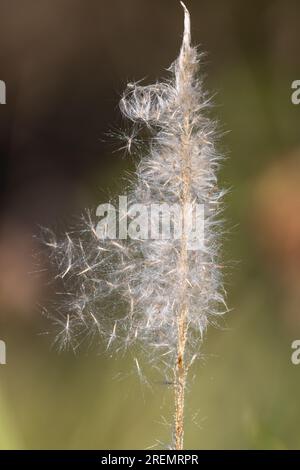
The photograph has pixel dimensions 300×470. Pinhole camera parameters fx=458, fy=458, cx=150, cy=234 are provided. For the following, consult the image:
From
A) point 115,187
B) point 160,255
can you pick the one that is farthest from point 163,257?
point 115,187

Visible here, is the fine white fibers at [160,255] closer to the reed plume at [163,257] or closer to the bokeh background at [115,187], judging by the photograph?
the reed plume at [163,257]

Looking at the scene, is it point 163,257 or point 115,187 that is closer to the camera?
point 163,257

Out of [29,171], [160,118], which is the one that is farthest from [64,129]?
[160,118]

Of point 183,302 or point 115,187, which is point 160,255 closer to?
point 183,302

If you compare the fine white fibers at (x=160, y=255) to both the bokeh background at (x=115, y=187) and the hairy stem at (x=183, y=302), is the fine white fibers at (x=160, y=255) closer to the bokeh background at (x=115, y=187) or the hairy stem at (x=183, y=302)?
the hairy stem at (x=183, y=302)

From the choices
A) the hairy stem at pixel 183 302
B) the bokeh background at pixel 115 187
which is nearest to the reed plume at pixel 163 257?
the hairy stem at pixel 183 302

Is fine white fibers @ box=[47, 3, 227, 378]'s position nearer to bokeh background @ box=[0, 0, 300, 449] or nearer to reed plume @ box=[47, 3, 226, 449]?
reed plume @ box=[47, 3, 226, 449]

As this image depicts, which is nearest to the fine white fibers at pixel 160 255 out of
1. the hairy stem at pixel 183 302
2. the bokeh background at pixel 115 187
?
the hairy stem at pixel 183 302

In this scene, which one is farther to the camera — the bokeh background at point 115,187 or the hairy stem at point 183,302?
the bokeh background at point 115,187
